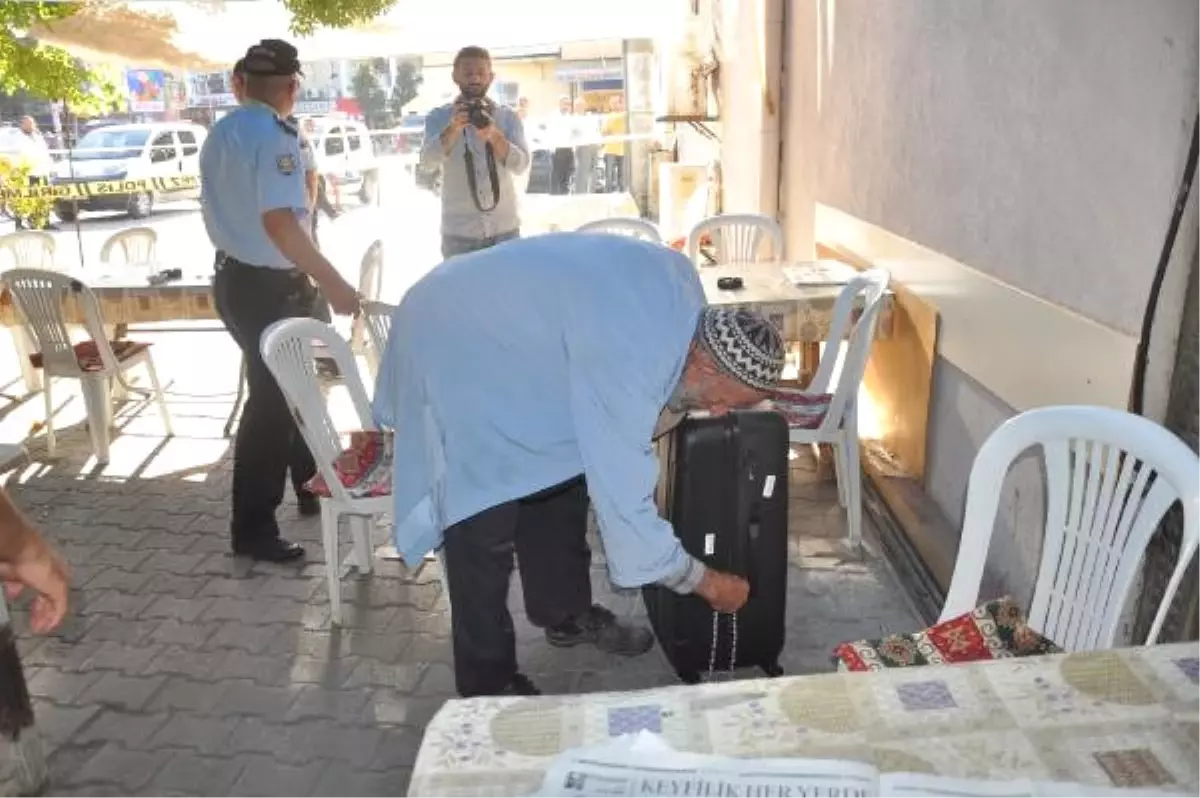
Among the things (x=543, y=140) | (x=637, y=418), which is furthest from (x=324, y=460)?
(x=543, y=140)

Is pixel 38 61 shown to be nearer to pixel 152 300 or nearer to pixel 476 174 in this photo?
pixel 152 300

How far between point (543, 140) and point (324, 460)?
10753 millimetres

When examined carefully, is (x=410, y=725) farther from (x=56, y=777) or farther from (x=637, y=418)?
(x=637, y=418)

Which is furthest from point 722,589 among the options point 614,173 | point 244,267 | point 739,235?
point 614,173

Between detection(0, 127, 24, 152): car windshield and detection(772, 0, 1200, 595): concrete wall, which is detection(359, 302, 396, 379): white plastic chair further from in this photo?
detection(0, 127, 24, 152): car windshield

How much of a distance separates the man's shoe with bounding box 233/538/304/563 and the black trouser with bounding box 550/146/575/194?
32.5 feet

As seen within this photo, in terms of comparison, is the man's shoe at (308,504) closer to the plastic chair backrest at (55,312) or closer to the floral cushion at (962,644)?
the plastic chair backrest at (55,312)

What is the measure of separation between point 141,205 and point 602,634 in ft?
46.1

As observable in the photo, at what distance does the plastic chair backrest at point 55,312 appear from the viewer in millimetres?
4453

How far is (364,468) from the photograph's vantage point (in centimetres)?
308

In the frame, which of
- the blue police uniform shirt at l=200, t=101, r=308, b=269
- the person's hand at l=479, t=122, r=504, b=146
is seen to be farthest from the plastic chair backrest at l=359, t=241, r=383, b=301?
the blue police uniform shirt at l=200, t=101, r=308, b=269

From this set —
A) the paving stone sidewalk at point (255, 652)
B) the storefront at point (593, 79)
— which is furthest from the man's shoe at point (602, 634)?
the storefront at point (593, 79)

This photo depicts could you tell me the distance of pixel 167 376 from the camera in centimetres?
632

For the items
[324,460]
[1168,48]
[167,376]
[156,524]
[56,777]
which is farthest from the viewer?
[167,376]
